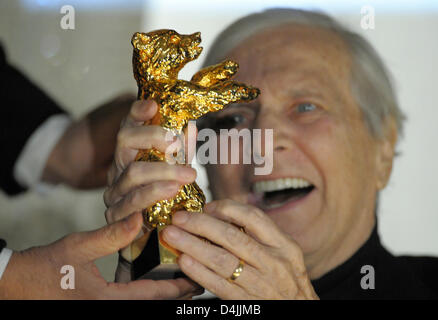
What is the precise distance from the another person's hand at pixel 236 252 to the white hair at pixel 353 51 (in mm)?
474

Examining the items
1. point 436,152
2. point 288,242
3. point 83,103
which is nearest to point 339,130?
point 288,242

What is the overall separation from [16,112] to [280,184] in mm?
845

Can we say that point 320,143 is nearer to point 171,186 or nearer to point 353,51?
point 353,51

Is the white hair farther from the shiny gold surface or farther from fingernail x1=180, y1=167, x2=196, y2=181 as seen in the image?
fingernail x1=180, y1=167, x2=196, y2=181

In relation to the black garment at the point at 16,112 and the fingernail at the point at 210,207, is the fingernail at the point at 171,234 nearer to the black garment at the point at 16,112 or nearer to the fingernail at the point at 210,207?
the fingernail at the point at 210,207

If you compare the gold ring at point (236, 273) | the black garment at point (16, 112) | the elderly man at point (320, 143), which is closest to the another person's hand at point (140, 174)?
the gold ring at point (236, 273)

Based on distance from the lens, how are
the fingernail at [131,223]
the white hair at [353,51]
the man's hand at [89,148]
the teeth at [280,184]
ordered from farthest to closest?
the man's hand at [89,148] → the white hair at [353,51] → the teeth at [280,184] → the fingernail at [131,223]

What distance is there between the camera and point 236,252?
729 millimetres

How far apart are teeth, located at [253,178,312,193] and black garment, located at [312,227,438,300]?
7.6 inches

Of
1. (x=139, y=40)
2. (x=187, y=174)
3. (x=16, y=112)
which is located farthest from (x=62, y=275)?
(x=16, y=112)

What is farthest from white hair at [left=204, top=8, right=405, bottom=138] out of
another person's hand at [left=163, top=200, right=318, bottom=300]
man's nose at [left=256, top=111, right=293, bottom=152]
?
another person's hand at [left=163, top=200, right=318, bottom=300]

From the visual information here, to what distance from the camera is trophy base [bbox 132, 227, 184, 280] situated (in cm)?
73

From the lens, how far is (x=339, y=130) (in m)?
1.08

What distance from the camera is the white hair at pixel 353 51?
1143 mm
